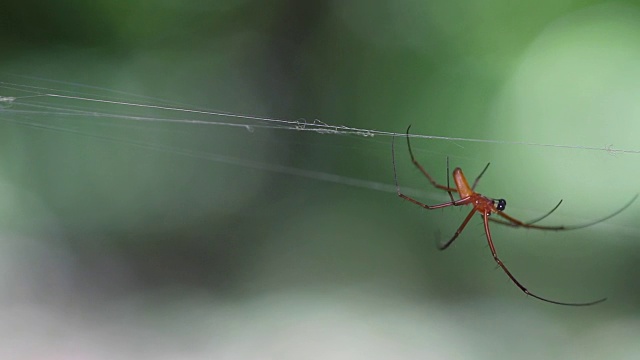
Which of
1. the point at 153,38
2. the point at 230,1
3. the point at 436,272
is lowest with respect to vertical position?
the point at 436,272

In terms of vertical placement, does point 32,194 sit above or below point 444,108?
below

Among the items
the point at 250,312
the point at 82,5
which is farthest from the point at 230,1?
the point at 250,312

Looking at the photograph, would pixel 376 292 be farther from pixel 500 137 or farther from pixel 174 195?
pixel 174 195

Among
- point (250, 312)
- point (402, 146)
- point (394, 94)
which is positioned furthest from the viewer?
point (394, 94)

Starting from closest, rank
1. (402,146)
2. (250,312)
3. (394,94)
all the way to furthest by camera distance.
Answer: (250,312) → (402,146) → (394,94)

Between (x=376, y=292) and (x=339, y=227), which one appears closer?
(x=376, y=292)

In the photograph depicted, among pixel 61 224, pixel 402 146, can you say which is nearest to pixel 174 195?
pixel 61 224

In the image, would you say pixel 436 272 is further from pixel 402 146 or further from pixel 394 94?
pixel 394 94
